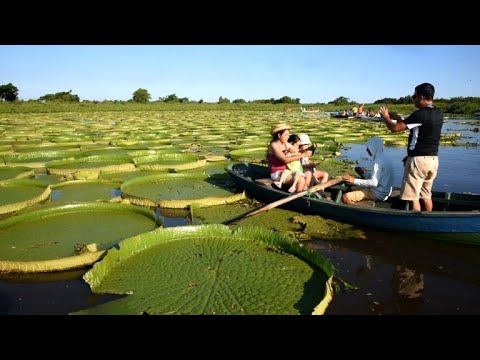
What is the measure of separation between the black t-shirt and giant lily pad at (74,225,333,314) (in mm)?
1817

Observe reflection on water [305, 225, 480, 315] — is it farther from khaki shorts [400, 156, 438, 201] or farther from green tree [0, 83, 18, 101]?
green tree [0, 83, 18, 101]

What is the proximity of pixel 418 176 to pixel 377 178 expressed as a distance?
525 mm

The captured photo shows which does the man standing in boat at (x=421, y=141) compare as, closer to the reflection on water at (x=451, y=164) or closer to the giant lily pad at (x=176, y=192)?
the giant lily pad at (x=176, y=192)

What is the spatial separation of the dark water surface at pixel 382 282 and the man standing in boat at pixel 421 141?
55cm

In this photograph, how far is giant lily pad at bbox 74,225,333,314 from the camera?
253 cm

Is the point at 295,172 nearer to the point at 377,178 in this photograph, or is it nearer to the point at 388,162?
the point at 377,178

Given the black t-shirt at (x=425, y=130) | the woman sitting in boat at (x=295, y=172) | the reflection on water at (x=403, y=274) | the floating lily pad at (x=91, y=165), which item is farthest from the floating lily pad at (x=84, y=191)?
the black t-shirt at (x=425, y=130)

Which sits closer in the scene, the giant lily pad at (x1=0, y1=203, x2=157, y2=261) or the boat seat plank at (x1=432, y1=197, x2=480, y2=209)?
the giant lily pad at (x1=0, y1=203, x2=157, y2=261)

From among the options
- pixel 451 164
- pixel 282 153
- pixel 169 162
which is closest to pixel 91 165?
pixel 169 162

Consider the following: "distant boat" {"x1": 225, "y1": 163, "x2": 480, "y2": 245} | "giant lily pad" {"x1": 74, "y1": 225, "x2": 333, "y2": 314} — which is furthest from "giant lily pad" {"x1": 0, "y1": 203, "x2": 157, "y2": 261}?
"distant boat" {"x1": 225, "y1": 163, "x2": 480, "y2": 245}
